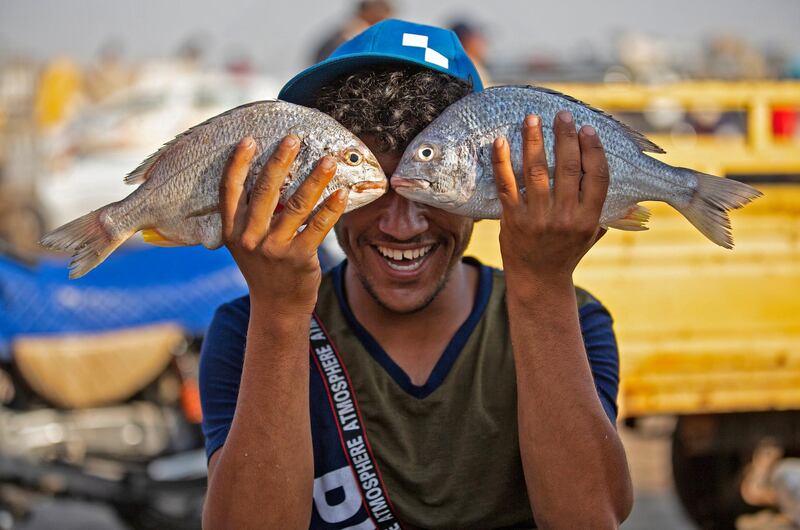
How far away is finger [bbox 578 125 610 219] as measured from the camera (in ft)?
6.40

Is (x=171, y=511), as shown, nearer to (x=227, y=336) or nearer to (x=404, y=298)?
(x=227, y=336)

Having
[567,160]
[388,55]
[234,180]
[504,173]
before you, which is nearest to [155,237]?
[234,180]

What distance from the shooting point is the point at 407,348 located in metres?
2.46

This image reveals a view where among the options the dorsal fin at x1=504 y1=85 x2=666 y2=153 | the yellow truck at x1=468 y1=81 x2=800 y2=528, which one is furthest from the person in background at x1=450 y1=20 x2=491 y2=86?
the dorsal fin at x1=504 y1=85 x2=666 y2=153

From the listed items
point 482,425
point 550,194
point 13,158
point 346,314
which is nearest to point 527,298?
point 550,194

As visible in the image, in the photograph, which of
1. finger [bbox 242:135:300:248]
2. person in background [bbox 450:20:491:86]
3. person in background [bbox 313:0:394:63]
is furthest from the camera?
person in background [bbox 450:20:491:86]

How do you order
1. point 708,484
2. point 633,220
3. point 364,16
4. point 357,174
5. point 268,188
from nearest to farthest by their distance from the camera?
point 268,188, point 357,174, point 633,220, point 708,484, point 364,16

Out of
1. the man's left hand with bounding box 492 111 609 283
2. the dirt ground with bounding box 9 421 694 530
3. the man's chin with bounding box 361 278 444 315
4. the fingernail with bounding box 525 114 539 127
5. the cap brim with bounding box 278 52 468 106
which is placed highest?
the cap brim with bounding box 278 52 468 106

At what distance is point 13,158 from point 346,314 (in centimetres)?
1349

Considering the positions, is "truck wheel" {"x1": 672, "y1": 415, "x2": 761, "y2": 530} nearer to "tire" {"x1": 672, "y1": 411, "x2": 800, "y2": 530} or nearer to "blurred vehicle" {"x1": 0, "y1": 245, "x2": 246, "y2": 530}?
"tire" {"x1": 672, "y1": 411, "x2": 800, "y2": 530}

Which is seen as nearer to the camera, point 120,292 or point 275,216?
point 275,216

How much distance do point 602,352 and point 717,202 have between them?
1.62 feet

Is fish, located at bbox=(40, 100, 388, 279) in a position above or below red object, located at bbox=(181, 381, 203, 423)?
above

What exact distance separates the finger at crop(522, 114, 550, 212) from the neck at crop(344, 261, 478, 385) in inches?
21.2
